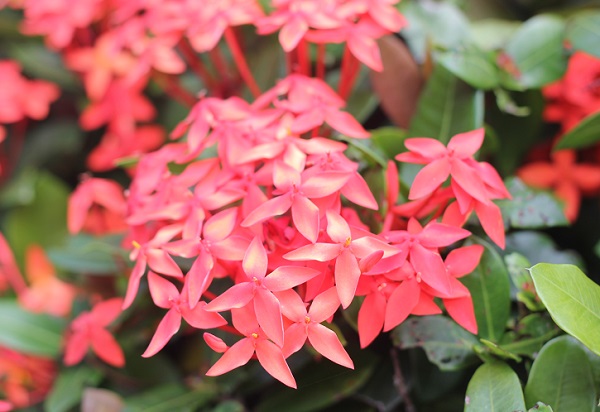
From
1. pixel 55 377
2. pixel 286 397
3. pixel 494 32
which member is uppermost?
pixel 494 32

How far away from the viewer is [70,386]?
80 centimetres

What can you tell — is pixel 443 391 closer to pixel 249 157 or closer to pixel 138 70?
pixel 249 157

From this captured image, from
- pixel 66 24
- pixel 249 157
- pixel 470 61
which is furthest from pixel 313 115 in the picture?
pixel 66 24

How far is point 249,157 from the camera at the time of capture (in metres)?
0.56

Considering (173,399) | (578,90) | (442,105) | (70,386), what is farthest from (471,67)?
(70,386)

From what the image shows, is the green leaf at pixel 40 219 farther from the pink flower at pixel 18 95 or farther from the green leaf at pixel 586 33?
the green leaf at pixel 586 33

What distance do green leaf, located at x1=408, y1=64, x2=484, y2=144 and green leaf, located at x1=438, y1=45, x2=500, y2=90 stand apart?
0.06 feet

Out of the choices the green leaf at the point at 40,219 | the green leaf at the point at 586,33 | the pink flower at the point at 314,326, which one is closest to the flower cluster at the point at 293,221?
the pink flower at the point at 314,326

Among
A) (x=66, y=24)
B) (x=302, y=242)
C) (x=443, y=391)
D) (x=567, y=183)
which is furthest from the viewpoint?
(x=66, y=24)

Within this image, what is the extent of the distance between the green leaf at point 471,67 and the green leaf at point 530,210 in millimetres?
121

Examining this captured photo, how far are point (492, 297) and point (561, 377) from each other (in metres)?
0.09

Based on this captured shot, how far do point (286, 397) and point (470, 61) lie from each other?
416 millimetres

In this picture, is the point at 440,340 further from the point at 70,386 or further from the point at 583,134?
the point at 70,386

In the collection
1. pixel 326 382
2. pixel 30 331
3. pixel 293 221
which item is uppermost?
pixel 293 221
